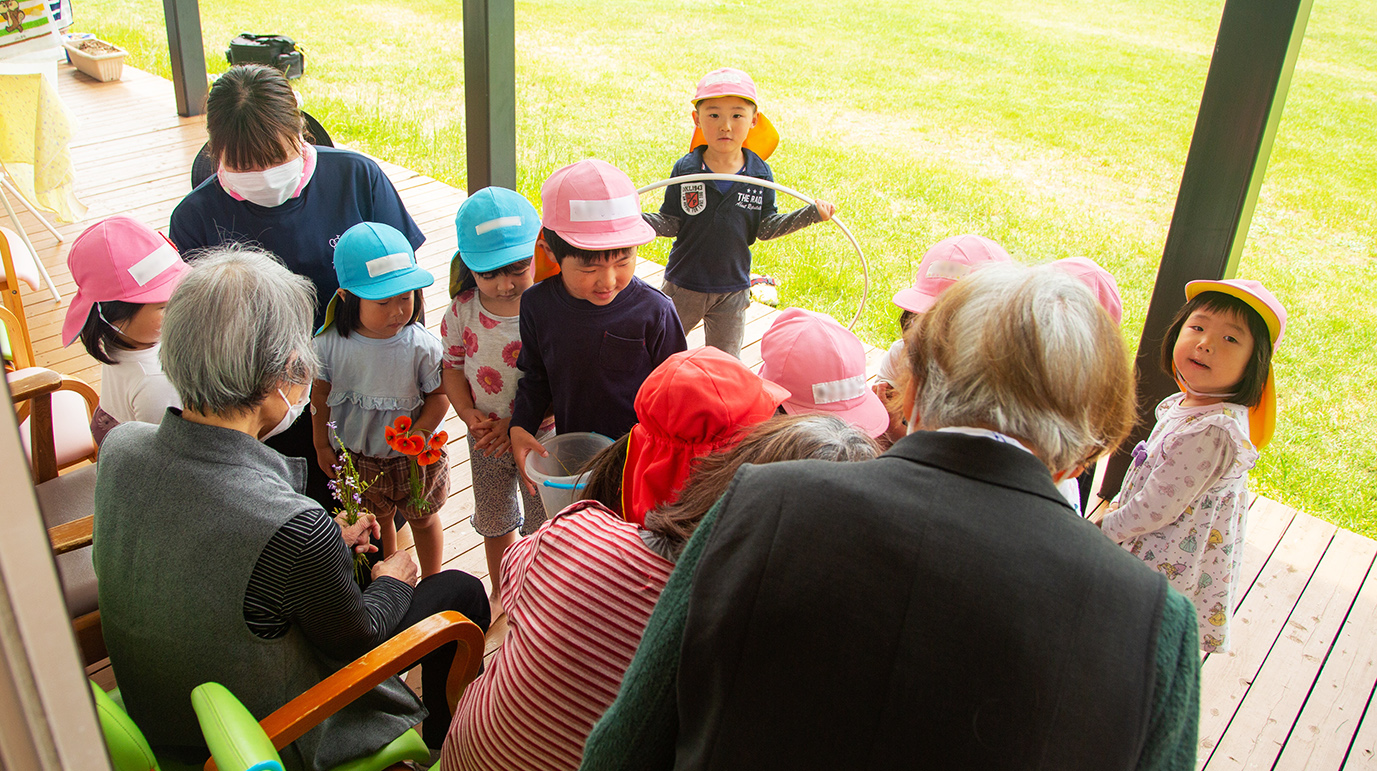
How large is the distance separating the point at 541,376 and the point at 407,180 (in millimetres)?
4343

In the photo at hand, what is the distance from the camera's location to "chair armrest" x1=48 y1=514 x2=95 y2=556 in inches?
71.4

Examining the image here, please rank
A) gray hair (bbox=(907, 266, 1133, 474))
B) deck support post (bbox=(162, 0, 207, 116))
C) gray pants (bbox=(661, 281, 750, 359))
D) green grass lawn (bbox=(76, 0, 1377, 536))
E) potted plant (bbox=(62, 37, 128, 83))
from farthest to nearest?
potted plant (bbox=(62, 37, 128, 83)) → deck support post (bbox=(162, 0, 207, 116)) → green grass lawn (bbox=(76, 0, 1377, 536)) → gray pants (bbox=(661, 281, 750, 359)) → gray hair (bbox=(907, 266, 1133, 474))

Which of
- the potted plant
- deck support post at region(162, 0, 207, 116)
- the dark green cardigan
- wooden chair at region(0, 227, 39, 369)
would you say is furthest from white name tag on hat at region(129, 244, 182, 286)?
the potted plant

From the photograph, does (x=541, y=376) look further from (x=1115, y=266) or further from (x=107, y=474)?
(x=1115, y=266)

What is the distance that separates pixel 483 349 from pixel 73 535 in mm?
974

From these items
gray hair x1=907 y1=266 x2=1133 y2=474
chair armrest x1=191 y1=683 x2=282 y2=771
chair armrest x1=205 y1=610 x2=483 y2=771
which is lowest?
chair armrest x1=205 y1=610 x2=483 y2=771

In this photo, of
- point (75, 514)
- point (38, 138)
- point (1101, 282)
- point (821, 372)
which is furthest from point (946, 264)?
point (38, 138)

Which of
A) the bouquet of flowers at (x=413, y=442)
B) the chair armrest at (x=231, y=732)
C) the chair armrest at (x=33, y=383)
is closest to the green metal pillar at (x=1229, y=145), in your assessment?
the bouquet of flowers at (x=413, y=442)

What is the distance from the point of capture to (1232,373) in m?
2.08

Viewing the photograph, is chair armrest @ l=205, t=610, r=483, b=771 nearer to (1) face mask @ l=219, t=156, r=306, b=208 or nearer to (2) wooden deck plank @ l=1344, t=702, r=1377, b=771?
Result: (1) face mask @ l=219, t=156, r=306, b=208

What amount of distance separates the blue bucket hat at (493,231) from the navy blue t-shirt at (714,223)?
1045 mm

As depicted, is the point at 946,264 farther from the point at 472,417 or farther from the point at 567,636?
the point at 567,636

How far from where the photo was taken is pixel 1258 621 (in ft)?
8.82

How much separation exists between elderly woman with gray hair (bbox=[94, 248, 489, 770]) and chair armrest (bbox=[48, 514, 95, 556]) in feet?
1.46
